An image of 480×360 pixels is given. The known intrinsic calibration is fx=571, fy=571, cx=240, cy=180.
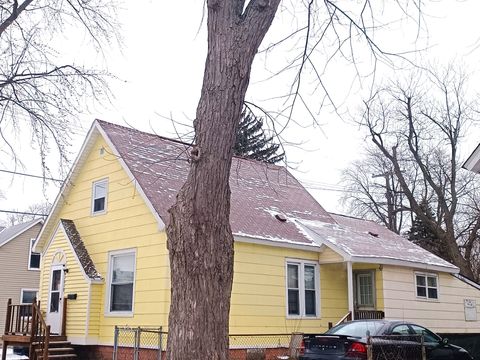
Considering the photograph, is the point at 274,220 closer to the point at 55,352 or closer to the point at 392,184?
the point at 55,352

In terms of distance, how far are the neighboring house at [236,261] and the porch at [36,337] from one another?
37 cm

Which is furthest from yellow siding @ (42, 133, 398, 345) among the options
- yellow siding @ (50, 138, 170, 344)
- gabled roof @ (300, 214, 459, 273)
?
gabled roof @ (300, 214, 459, 273)

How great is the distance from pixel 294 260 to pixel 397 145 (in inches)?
653

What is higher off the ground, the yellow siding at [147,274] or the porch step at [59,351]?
the yellow siding at [147,274]

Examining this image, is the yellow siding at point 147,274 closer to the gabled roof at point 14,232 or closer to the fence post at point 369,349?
the fence post at point 369,349

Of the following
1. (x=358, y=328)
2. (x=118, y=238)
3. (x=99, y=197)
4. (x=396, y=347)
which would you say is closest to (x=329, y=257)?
(x=358, y=328)

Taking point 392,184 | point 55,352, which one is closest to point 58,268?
point 55,352

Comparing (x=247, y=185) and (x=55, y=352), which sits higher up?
(x=247, y=185)

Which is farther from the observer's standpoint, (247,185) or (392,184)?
(392,184)

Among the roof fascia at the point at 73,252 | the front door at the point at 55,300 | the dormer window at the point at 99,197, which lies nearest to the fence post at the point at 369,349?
the roof fascia at the point at 73,252

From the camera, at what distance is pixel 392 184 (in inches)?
1629

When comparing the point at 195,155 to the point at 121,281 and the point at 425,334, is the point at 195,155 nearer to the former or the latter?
the point at 425,334

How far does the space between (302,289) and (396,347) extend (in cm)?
510

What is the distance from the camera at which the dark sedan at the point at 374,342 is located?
10.3 meters
